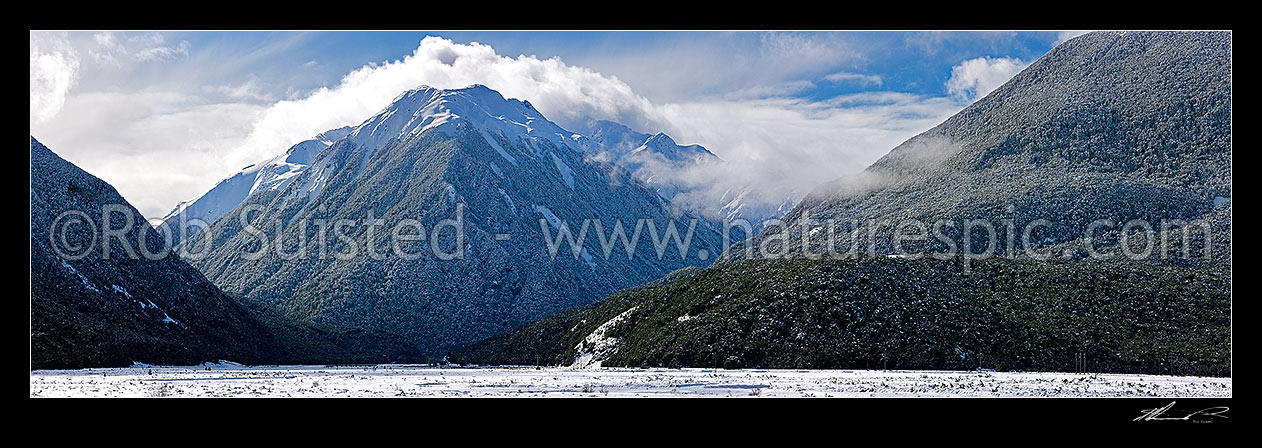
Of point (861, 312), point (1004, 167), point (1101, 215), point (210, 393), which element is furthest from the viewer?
point (1004, 167)

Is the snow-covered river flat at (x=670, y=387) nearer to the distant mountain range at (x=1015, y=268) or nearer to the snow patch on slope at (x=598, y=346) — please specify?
the distant mountain range at (x=1015, y=268)

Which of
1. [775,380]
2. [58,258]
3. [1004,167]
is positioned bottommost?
[775,380]

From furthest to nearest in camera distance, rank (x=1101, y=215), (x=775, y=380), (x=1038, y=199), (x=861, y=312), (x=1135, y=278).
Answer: (x=1038, y=199) < (x=1101, y=215) < (x=1135, y=278) < (x=861, y=312) < (x=775, y=380)

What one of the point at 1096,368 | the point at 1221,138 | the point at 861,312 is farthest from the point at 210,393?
the point at 1221,138

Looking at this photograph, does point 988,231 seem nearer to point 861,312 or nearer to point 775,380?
point 861,312

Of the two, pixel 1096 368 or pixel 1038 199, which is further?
pixel 1038 199

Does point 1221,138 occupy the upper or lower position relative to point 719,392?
upper

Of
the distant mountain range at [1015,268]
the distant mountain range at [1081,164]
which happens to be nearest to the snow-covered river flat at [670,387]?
the distant mountain range at [1015,268]
